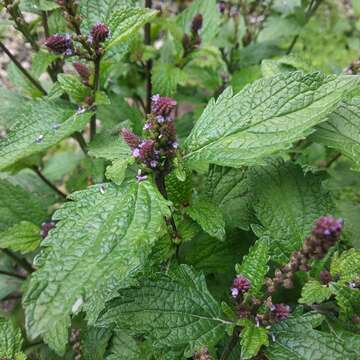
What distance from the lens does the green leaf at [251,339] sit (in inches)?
54.8

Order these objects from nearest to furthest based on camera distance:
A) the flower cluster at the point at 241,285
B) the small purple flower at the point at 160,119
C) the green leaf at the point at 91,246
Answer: the green leaf at the point at 91,246 < the flower cluster at the point at 241,285 < the small purple flower at the point at 160,119

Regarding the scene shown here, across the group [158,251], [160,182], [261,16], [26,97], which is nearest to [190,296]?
[158,251]

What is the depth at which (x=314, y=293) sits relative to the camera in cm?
153

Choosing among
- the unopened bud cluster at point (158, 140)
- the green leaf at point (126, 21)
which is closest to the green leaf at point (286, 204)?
the unopened bud cluster at point (158, 140)

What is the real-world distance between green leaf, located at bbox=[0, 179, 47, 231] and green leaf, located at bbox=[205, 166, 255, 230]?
887mm

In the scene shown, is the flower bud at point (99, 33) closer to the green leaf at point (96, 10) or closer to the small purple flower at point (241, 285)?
the green leaf at point (96, 10)

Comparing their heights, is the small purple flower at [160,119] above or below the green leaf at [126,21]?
below

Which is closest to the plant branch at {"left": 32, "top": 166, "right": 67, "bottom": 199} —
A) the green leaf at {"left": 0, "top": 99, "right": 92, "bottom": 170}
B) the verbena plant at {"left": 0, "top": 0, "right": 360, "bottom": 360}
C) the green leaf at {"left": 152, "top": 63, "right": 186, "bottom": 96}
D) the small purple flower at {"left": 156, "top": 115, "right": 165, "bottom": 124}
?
the verbena plant at {"left": 0, "top": 0, "right": 360, "bottom": 360}

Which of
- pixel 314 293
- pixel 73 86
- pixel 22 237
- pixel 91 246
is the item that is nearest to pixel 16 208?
pixel 22 237

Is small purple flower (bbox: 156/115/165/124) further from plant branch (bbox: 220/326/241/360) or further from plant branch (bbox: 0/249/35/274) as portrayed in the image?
plant branch (bbox: 0/249/35/274)

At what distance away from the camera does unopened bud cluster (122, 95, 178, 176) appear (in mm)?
1528

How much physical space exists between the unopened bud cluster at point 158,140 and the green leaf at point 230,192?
1.53ft

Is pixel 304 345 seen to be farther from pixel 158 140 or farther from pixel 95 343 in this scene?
pixel 95 343

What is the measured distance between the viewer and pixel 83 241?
1.44m
